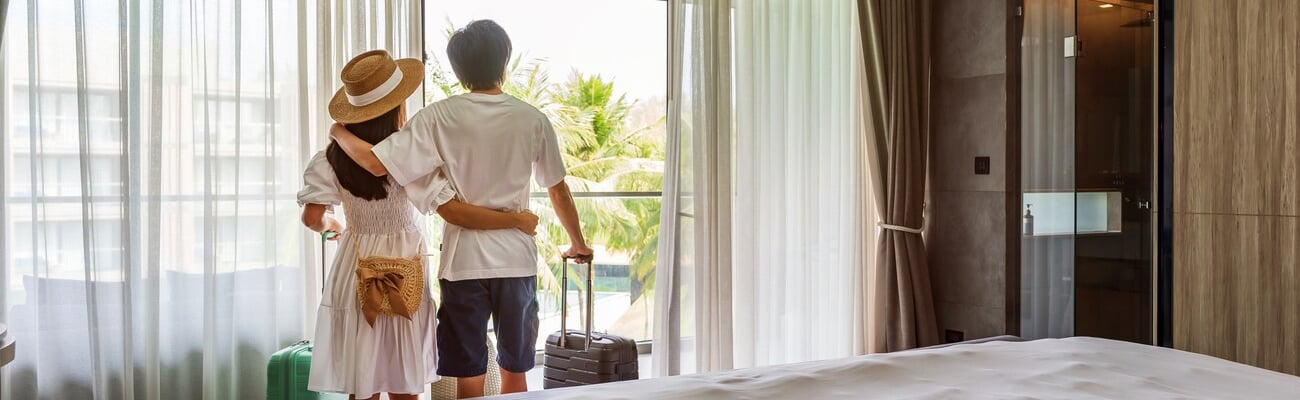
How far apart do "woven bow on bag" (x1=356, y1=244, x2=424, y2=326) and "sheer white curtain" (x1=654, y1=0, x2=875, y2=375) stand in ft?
5.19

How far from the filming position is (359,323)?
2.54 m

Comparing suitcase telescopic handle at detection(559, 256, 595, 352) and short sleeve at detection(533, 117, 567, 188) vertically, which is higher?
short sleeve at detection(533, 117, 567, 188)

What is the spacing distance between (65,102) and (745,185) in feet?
8.44

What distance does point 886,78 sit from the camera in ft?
14.5

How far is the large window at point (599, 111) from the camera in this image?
5.24 m

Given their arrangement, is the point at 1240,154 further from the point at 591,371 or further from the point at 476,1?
the point at 476,1

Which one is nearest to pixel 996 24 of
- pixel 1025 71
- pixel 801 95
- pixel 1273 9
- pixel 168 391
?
pixel 1025 71

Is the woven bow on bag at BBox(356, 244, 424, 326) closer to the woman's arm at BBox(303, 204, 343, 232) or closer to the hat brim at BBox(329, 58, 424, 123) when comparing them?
the woman's arm at BBox(303, 204, 343, 232)

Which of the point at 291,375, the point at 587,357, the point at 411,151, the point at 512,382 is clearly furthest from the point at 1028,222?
the point at 291,375

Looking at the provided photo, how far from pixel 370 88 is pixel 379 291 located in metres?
0.56

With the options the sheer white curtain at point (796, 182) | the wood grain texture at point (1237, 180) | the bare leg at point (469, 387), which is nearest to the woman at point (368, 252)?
the bare leg at point (469, 387)

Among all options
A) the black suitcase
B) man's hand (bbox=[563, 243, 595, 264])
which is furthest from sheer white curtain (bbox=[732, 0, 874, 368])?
man's hand (bbox=[563, 243, 595, 264])

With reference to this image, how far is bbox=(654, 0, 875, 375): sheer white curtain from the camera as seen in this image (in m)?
3.95

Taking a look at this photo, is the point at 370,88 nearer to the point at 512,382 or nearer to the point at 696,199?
the point at 512,382
